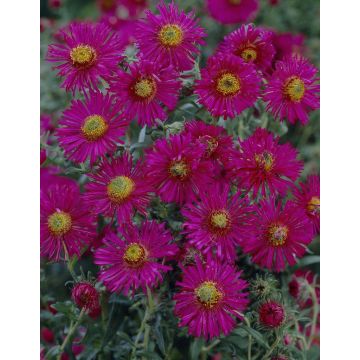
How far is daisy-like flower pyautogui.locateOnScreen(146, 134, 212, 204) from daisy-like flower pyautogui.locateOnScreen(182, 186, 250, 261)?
0.07 ft

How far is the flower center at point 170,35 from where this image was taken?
93cm

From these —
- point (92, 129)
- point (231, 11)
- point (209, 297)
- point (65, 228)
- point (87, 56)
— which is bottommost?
point (209, 297)

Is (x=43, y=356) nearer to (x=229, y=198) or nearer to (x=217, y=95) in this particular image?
(x=229, y=198)

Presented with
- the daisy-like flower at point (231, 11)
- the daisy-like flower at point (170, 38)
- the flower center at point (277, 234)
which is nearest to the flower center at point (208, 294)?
the flower center at point (277, 234)

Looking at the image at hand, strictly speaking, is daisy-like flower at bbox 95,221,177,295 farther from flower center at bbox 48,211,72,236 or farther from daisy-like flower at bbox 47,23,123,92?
daisy-like flower at bbox 47,23,123,92

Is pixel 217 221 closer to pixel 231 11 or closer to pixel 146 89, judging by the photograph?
pixel 146 89

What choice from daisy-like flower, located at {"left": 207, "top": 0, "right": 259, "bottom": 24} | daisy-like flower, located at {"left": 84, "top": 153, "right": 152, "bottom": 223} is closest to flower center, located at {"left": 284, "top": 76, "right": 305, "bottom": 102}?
daisy-like flower, located at {"left": 84, "top": 153, "right": 152, "bottom": 223}

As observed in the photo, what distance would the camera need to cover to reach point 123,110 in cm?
93

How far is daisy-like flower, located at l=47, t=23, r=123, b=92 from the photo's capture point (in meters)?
0.92

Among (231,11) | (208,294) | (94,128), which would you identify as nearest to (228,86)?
(94,128)

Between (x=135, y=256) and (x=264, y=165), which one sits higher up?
(x=264, y=165)

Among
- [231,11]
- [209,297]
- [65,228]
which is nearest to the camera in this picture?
[209,297]

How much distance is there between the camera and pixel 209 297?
85 cm

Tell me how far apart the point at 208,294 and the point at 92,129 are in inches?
11.9
